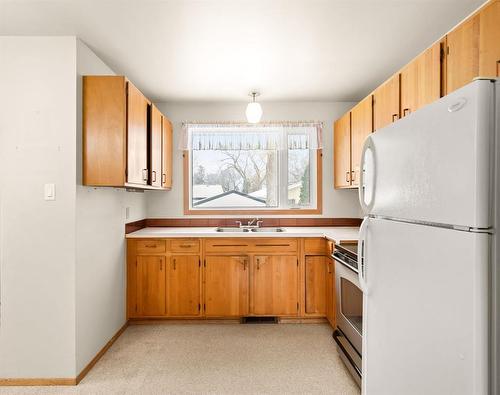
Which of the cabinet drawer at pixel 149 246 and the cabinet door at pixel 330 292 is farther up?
the cabinet drawer at pixel 149 246

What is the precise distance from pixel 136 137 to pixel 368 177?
1974 mm

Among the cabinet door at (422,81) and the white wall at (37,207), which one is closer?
the cabinet door at (422,81)

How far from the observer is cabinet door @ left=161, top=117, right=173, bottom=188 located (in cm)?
350

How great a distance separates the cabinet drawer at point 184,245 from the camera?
129 inches

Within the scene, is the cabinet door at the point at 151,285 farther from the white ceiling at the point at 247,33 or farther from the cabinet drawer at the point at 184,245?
the white ceiling at the point at 247,33

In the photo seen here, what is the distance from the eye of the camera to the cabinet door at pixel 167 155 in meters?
3.50

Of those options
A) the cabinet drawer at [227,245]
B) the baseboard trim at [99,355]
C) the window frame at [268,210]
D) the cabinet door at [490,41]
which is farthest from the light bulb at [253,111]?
the baseboard trim at [99,355]

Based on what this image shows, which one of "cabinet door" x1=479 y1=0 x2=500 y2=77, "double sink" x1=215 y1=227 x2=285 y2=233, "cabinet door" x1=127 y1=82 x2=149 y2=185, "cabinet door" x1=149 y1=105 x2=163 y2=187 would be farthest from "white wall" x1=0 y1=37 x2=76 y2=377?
"cabinet door" x1=479 y1=0 x2=500 y2=77

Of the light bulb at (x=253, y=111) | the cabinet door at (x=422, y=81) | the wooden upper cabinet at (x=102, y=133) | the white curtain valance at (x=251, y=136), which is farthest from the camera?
the white curtain valance at (x=251, y=136)

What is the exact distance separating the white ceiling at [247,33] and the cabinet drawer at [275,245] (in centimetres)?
164

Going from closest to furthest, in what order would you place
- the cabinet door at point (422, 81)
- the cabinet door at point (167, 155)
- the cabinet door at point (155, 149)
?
the cabinet door at point (422, 81) < the cabinet door at point (155, 149) < the cabinet door at point (167, 155)

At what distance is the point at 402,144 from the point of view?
1.14 meters

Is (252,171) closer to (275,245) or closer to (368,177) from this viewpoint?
(275,245)

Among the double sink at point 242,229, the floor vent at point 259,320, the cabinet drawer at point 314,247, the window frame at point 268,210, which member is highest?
the window frame at point 268,210
